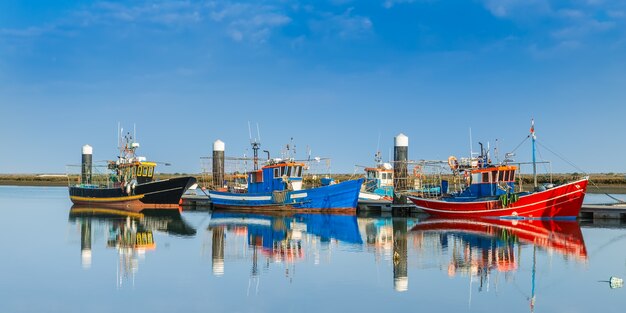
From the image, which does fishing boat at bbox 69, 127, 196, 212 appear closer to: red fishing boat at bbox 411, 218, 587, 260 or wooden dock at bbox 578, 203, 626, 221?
red fishing boat at bbox 411, 218, 587, 260

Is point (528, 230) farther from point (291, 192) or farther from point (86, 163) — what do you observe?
point (86, 163)

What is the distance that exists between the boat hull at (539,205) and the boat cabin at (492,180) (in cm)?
133

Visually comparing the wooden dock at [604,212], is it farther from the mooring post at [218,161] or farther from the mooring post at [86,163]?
the mooring post at [86,163]

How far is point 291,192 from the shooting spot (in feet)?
146

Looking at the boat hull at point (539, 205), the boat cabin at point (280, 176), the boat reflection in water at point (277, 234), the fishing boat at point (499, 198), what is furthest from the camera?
the boat cabin at point (280, 176)

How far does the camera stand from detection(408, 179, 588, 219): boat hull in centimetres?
3516

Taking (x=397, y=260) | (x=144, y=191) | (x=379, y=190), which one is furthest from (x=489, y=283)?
(x=144, y=191)

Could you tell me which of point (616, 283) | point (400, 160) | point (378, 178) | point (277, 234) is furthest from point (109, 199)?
point (616, 283)

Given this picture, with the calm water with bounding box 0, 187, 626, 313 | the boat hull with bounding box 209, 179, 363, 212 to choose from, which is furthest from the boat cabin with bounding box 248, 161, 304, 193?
the calm water with bounding box 0, 187, 626, 313

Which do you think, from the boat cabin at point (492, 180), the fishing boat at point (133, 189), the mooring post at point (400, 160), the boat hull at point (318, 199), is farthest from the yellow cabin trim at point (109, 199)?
the boat cabin at point (492, 180)

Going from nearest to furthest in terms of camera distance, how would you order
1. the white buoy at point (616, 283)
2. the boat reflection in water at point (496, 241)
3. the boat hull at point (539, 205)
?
1. the white buoy at point (616, 283)
2. the boat reflection in water at point (496, 241)
3. the boat hull at point (539, 205)

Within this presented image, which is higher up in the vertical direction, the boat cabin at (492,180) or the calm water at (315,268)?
the boat cabin at (492,180)

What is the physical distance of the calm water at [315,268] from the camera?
15859mm

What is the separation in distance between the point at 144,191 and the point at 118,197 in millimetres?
3147
